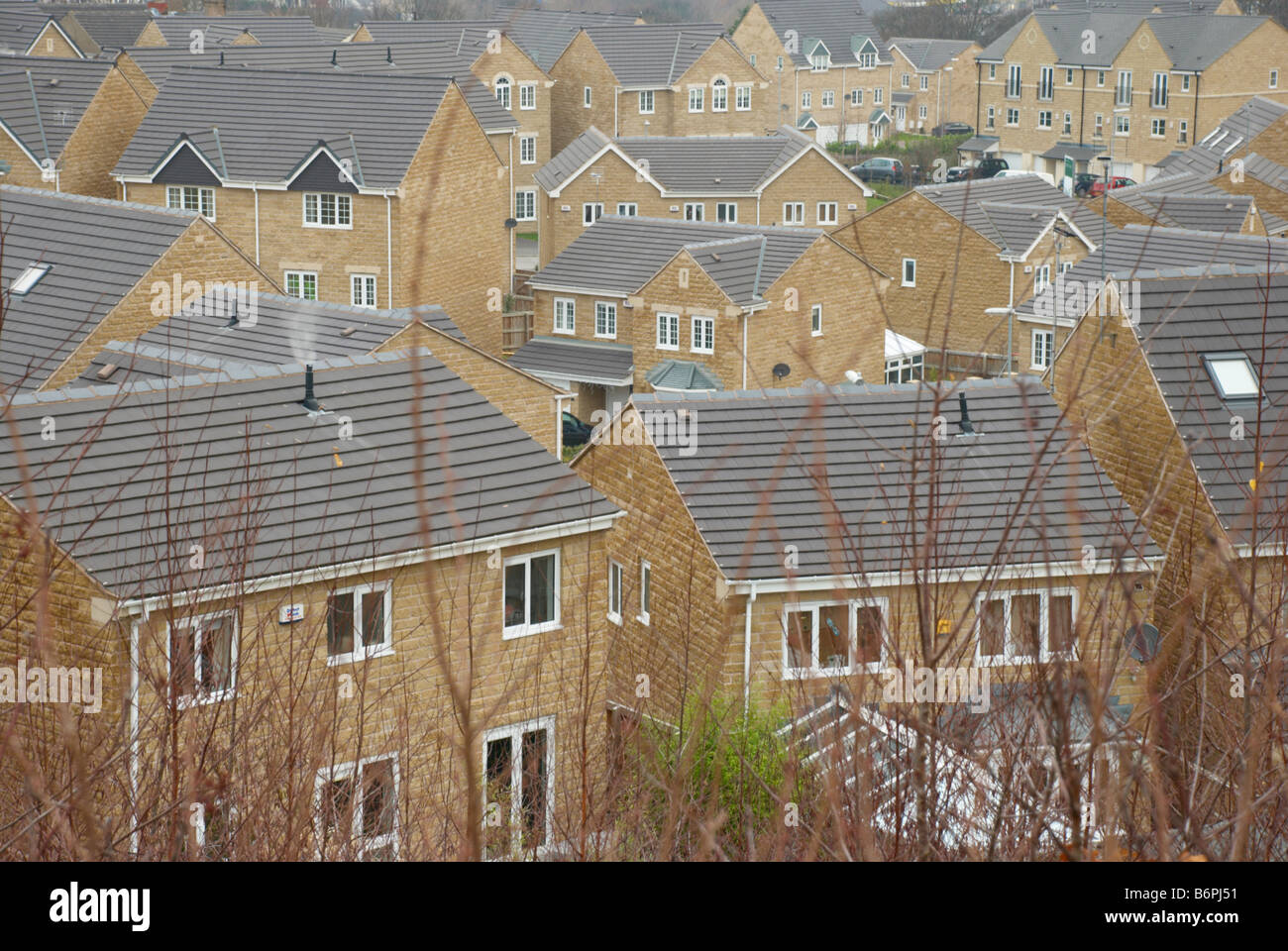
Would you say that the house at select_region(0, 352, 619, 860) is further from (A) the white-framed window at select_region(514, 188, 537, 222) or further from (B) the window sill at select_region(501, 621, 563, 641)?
(A) the white-framed window at select_region(514, 188, 537, 222)

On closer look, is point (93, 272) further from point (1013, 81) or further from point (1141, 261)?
point (1013, 81)

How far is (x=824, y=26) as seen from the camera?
311ft

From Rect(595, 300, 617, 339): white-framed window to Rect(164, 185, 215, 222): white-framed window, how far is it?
10.5 metres

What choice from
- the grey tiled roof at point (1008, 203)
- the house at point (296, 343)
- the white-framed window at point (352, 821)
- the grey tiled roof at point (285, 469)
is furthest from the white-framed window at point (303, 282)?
the white-framed window at point (352, 821)

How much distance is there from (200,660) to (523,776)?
3872mm

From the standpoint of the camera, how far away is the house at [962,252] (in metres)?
42.5

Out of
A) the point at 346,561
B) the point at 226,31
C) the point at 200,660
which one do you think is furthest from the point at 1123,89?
the point at 200,660

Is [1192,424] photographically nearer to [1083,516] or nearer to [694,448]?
[1083,516]

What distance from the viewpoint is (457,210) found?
138 ft

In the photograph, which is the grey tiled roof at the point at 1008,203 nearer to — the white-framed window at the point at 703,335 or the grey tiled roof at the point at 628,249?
the grey tiled roof at the point at 628,249

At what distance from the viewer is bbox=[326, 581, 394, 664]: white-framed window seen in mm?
13766
